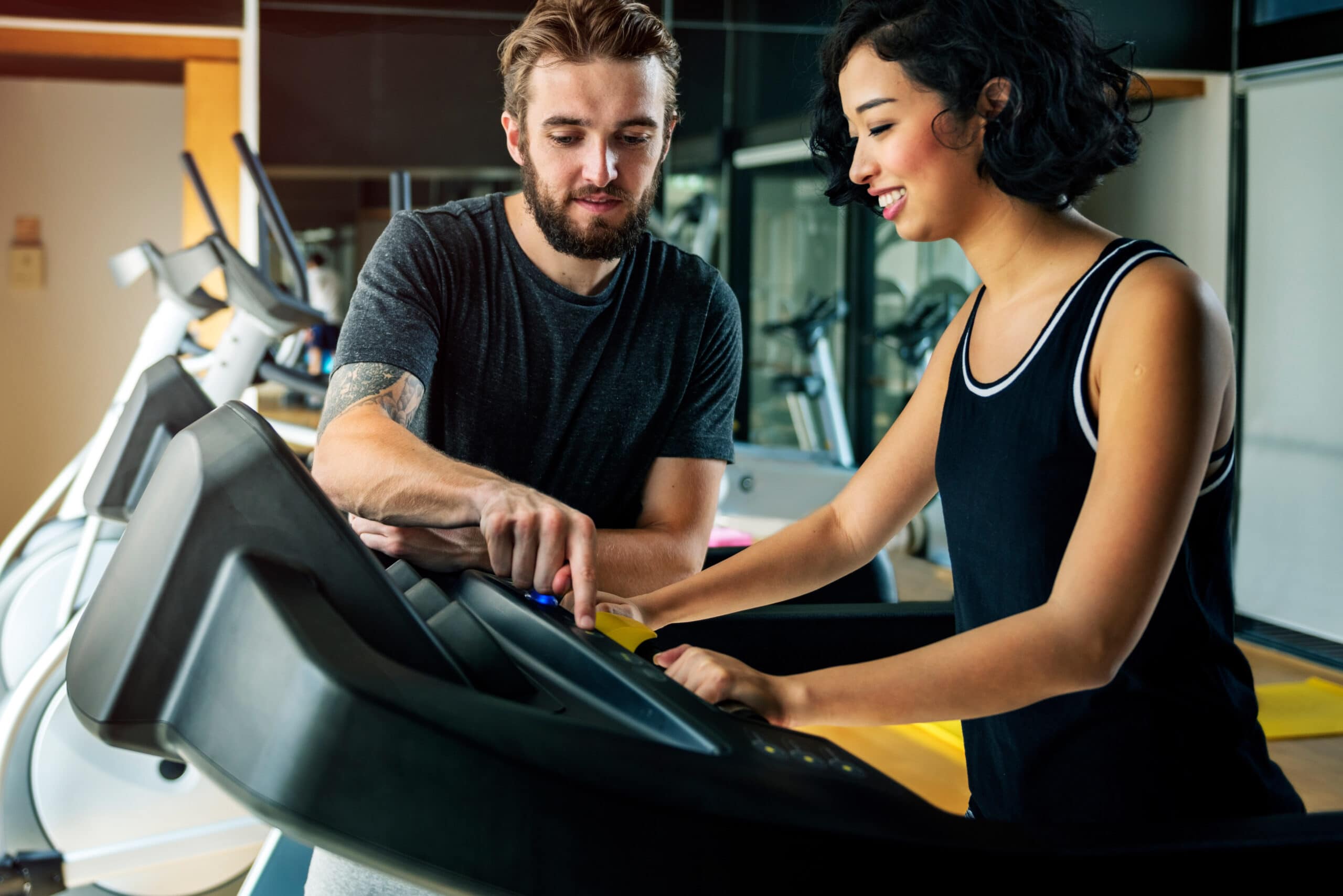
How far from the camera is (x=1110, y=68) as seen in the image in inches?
41.6

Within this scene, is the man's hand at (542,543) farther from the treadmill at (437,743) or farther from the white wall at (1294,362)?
the white wall at (1294,362)

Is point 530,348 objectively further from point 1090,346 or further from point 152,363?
point 152,363

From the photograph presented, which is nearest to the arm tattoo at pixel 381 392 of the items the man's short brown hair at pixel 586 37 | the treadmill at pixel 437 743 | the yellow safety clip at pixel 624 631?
the man's short brown hair at pixel 586 37

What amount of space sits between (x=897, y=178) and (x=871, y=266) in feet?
16.0

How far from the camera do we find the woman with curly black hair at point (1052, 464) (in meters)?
0.81

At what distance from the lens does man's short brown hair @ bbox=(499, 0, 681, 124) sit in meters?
1.41

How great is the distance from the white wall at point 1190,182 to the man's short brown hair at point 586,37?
3.74 metres

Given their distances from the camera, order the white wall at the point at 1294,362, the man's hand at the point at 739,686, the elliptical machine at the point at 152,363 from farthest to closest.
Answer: the white wall at the point at 1294,362, the elliptical machine at the point at 152,363, the man's hand at the point at 739,686

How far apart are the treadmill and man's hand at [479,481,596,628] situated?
15 centimetres

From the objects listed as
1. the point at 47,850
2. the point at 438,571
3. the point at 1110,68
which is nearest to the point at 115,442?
the point at 47,850

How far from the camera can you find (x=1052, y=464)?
0.93 metres

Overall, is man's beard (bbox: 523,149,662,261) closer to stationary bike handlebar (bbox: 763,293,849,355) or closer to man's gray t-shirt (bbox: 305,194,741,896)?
man's gray t-shirt (bbox: 305,194,741,896)

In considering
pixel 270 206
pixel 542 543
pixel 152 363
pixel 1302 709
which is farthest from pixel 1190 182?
pixel 542 543

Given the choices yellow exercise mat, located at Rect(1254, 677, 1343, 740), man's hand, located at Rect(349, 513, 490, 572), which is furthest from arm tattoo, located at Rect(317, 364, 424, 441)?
yellow exercise mat, located at Rect(1254, 677, 1343, 740)
